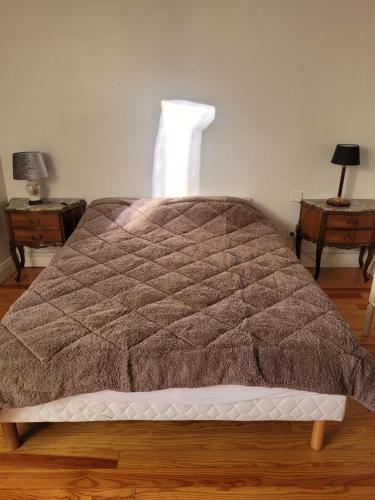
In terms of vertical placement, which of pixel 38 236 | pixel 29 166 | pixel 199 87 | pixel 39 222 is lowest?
pixel 38 236

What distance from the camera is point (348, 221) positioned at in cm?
271

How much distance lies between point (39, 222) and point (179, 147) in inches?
47.4

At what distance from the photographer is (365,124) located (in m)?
2.82

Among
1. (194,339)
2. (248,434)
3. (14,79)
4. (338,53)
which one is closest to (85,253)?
(194,339)

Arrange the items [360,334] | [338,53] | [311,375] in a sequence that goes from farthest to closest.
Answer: [338,53] < [360,334] < [311,375]

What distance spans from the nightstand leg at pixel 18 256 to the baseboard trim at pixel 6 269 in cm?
9

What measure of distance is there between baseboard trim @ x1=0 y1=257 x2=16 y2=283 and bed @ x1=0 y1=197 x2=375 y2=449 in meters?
1.37

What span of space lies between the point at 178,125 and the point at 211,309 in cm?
172

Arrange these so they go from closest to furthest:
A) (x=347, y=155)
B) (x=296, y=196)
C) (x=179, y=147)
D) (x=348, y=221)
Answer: (x=347, y=155) < (x=348, y=221) < (x=179, y=147) < (x=296, y=196)

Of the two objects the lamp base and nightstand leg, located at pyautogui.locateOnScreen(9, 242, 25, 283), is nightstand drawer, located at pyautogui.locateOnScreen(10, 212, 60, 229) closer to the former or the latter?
nightstand leg, located at pyautogui.locateOnScreen(9, 242, 25, 283)

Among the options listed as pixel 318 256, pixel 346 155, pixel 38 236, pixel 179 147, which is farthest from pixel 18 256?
pixel 346 155

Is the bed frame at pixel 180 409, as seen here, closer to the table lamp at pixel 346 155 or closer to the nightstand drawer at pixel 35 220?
the nightstand drawer at pixel 35 220

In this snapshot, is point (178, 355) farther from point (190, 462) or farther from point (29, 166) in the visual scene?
point (29, 166)

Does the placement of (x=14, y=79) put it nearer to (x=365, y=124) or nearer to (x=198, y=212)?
(x=198, y=212)
